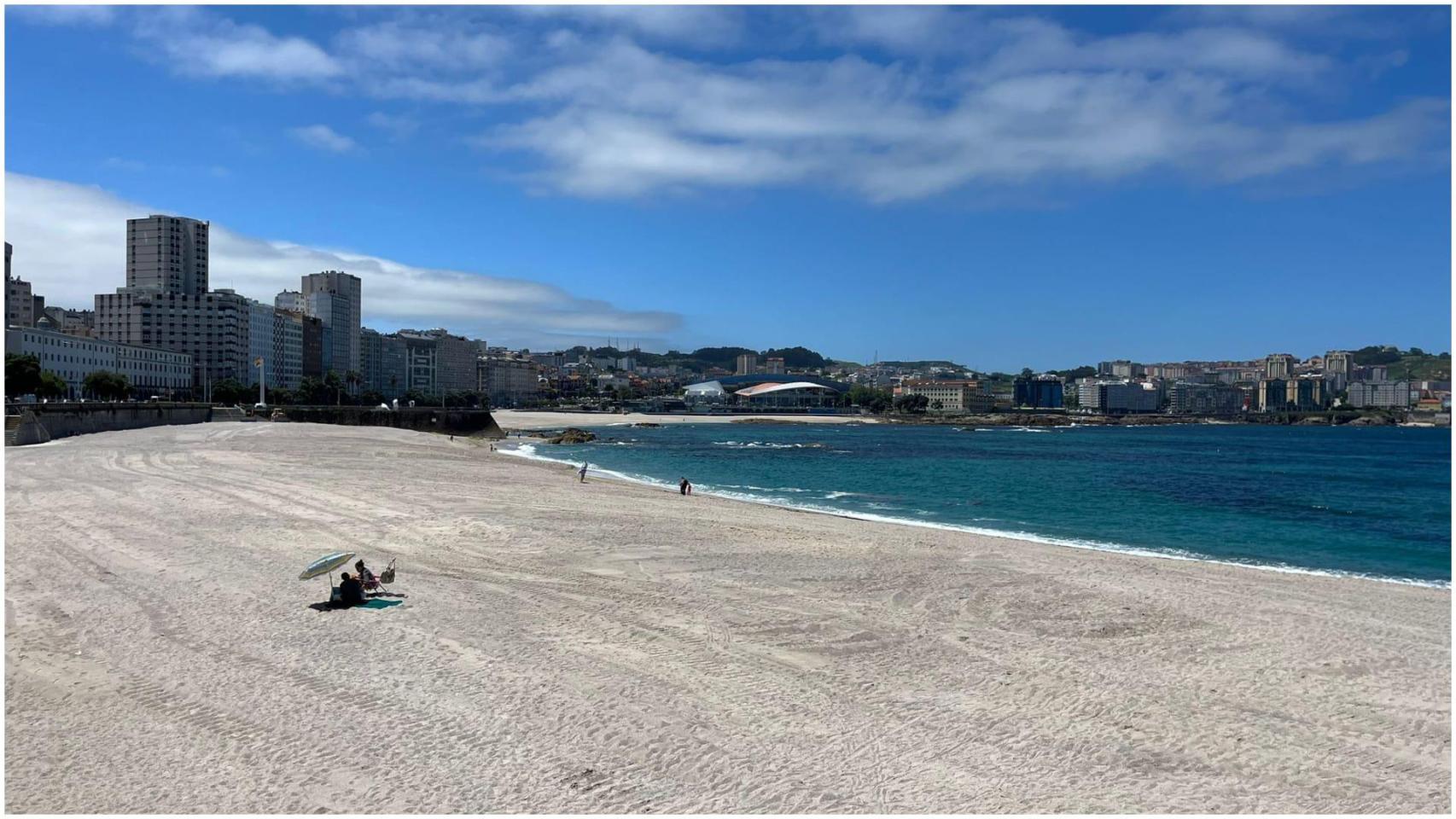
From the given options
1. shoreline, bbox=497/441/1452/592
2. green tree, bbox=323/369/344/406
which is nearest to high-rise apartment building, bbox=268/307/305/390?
green tree, bbox=323/369/344/406

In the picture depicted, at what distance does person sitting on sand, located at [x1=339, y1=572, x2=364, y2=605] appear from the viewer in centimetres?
1155

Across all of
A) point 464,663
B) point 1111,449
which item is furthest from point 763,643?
point 1111,449

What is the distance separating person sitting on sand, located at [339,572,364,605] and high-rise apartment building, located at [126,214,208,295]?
169 metres

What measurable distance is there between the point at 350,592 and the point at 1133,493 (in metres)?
33.1

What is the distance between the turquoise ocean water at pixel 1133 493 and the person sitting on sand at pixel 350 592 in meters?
16.2

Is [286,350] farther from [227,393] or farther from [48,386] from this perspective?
[48,386]

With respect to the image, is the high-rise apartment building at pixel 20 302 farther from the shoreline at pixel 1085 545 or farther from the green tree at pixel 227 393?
the shoreline at pixel 1085 545

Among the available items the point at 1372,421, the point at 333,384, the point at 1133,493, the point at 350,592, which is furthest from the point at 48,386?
the point at 1372,421

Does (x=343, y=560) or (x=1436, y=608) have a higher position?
(x=343, y=560)

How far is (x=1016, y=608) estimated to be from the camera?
1261 centimetres

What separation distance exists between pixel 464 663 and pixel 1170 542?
63.0ft

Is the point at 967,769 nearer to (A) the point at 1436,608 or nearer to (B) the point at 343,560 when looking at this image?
(B) the point at 343,560

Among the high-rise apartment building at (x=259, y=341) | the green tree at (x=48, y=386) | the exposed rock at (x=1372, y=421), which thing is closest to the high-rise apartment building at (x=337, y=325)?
the high-rise apartment building at (x=259, y=341)

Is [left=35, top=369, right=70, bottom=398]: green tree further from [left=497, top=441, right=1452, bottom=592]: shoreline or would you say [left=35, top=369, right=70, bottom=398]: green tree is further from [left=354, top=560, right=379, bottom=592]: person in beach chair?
[left=354, top=560, right=379, bottom=592]: person in beach chair
